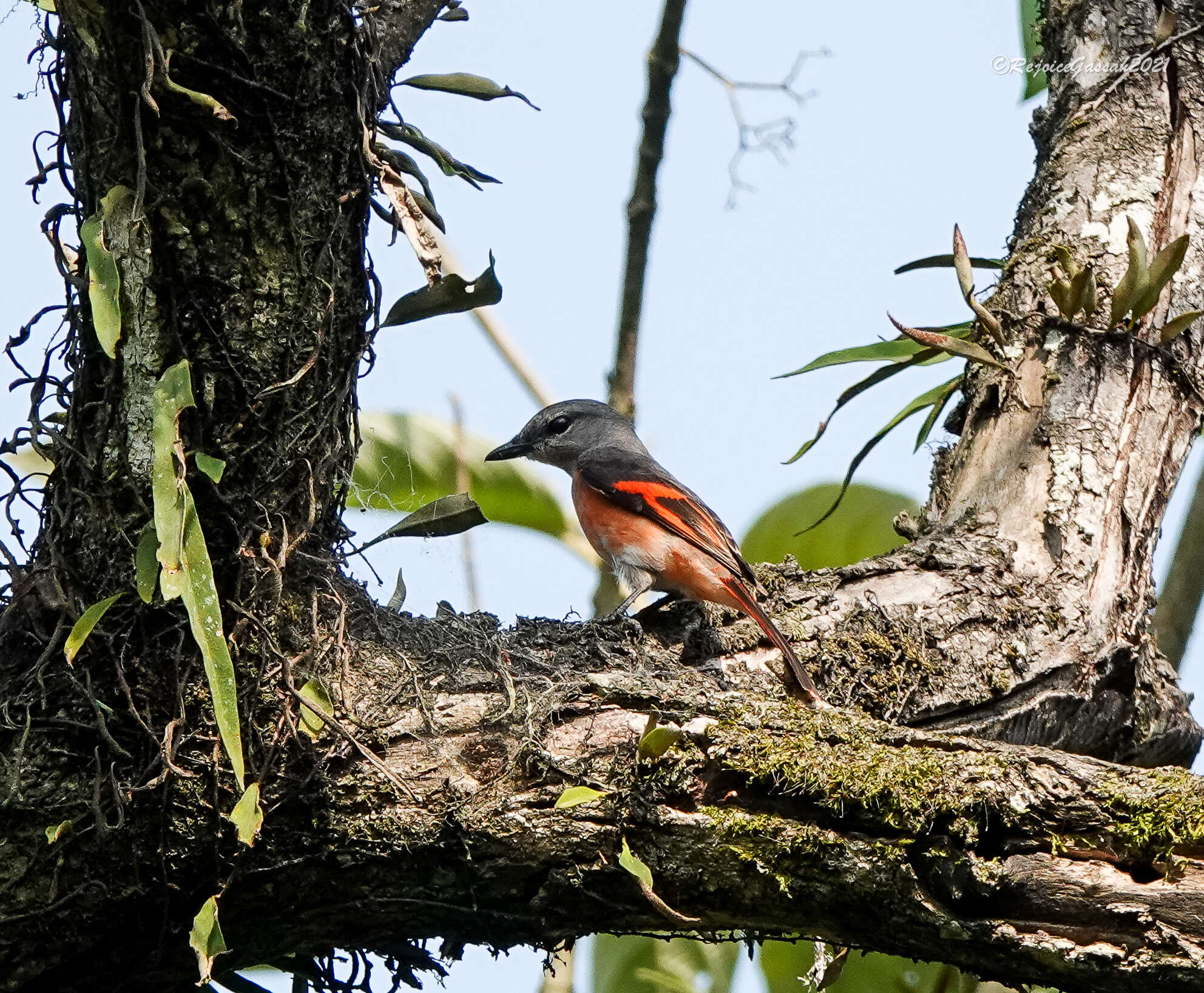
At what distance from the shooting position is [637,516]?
5.08 m

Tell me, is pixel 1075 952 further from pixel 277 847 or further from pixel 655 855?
pixel 277 847

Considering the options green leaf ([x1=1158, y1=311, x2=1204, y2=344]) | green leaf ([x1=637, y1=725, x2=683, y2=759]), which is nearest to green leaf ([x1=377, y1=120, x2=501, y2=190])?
green leaf ([x1=637, y1=725, x2=683, y2=759])

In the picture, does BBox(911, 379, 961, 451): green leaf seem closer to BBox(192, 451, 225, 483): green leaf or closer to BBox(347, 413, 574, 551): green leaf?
BBox(347, 413, 574, 551): green leaf

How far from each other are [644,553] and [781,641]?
4.44 feet

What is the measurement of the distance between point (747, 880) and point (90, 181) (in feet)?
6.59

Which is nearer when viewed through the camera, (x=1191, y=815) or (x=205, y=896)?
(x=1191, y=815)

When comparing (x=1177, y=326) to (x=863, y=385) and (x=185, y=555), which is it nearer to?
(x=863, y=385)

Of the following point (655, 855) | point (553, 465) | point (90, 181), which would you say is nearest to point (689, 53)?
point (553, 465)

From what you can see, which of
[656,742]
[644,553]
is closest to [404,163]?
[656,742]

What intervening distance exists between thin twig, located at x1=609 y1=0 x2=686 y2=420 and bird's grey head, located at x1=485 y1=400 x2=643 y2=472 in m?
1.03

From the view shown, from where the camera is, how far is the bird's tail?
3.53m

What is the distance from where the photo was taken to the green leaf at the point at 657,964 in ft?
14.6

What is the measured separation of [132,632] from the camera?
2699 millimetres

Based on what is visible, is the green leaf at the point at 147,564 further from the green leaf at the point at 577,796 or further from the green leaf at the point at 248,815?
the green leaf at the point at 577,796
